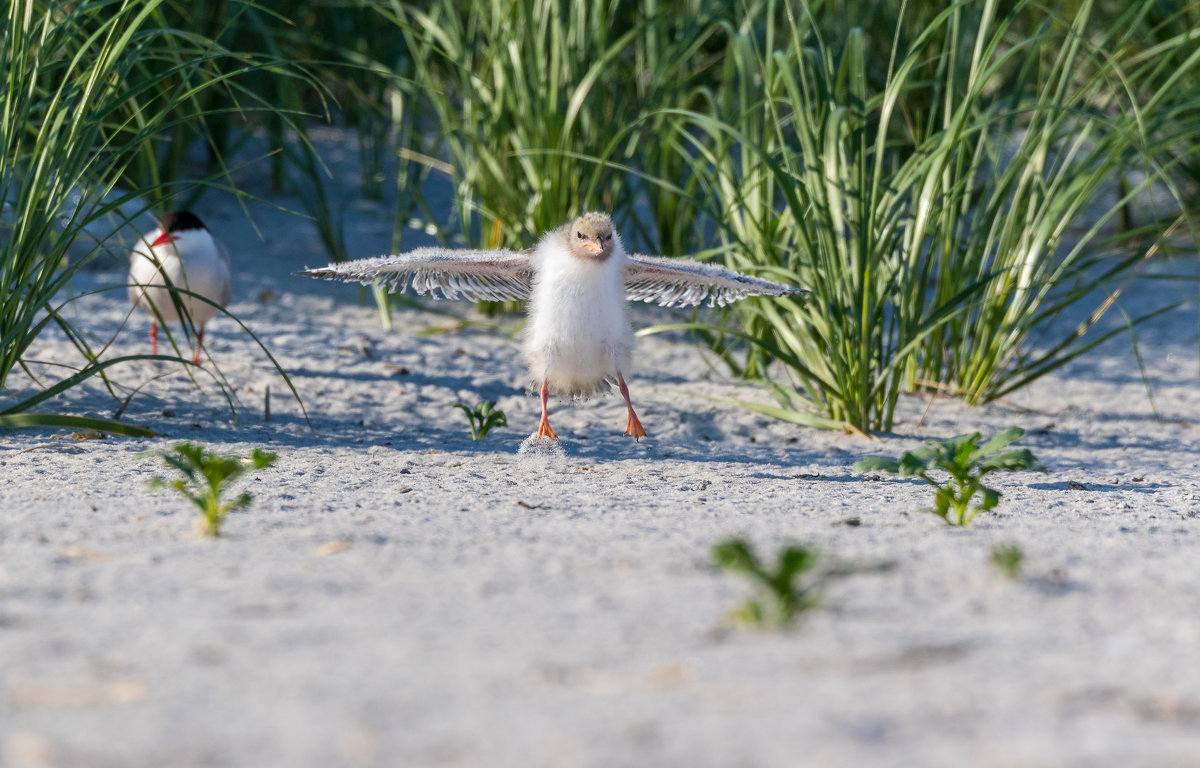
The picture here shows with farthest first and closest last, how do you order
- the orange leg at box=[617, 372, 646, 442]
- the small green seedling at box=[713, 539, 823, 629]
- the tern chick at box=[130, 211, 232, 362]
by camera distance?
the tern chick at box=[130, 211, 232, 362], the orange leg at box=[617, 372, 646, 442], the small green seedling at box=[713, 539, 823, 629]

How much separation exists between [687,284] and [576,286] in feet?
1.79

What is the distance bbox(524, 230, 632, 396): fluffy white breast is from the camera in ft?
11.7

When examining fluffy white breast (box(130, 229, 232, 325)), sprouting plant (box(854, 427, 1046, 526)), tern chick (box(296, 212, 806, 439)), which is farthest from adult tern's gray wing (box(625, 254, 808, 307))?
fluffy white breast (box(130, 229, 232, 325))

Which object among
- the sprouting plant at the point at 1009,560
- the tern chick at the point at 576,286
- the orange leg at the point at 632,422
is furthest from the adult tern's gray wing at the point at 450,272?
the sprouting plant at the point at 1009,560

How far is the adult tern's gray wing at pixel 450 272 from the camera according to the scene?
3.64 meters

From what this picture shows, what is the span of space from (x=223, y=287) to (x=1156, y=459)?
11.4 ft

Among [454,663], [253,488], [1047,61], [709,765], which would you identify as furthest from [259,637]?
[1047,61]

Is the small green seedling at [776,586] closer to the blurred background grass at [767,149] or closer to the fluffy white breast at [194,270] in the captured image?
the blurred background grass at [767,149]

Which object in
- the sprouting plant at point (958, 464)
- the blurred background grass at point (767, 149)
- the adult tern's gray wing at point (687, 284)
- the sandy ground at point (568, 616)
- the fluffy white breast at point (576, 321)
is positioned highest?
the blurred background grass at point (767, 149)

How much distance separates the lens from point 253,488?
282 centimetres

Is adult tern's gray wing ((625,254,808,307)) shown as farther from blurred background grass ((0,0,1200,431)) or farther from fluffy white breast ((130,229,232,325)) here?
fluffy white breast ((130,229,232,325))

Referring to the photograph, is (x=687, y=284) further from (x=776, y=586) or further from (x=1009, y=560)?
(x=776, y=586)

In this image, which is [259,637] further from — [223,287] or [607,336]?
[223,287]

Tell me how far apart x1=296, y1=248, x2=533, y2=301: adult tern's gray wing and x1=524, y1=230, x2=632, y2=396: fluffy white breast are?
0.67 ft
